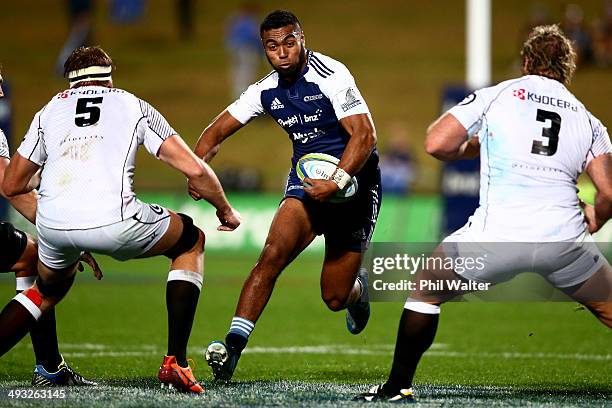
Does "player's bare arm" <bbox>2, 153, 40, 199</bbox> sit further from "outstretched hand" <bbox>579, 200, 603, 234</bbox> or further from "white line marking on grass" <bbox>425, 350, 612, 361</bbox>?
"white line marking on grass" <bbox>425, 350, 612, 361</bbox>

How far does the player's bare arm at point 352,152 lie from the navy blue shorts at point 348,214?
546 millimetres

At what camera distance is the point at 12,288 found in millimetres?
14688

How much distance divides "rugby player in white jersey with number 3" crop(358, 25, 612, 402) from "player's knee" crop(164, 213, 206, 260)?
1.46 meters

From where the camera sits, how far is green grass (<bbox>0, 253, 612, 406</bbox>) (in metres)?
6.98

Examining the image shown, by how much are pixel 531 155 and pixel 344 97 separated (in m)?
1.66

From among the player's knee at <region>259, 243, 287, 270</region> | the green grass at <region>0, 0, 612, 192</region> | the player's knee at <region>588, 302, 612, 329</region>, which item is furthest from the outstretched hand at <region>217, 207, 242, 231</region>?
the green grass at <region>0, 0, 612, 192</region>

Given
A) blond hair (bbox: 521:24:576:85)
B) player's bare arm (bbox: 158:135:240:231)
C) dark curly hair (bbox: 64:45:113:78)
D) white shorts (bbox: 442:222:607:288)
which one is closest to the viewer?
white shorts (bbox: 442:222:607:288)

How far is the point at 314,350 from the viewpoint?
393 inches

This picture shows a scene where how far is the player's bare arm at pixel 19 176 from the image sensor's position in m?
6.76

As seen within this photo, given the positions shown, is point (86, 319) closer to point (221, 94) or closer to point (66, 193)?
point (66, 193)

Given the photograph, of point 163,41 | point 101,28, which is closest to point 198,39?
point 163,41

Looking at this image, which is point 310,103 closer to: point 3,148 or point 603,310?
point 3,148

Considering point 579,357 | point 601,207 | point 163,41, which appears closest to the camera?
point 601,207

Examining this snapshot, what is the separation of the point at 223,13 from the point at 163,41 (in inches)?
140
